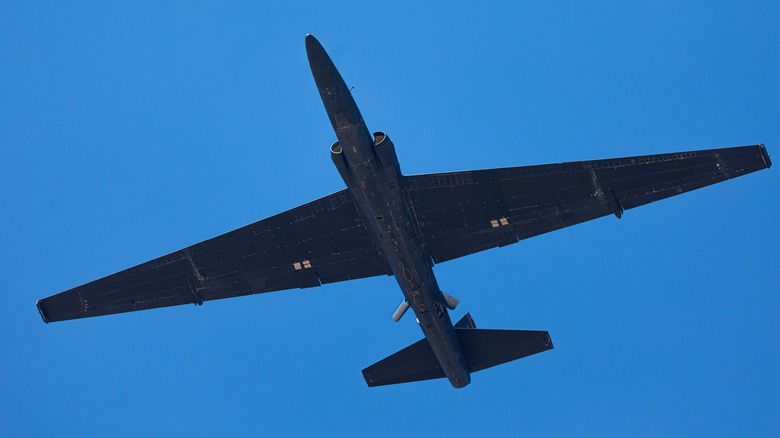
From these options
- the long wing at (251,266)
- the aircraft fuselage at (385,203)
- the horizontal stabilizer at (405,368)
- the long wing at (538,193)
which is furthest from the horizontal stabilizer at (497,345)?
the long wing at (251,266)

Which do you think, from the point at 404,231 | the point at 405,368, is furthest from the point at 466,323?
the point at 404,231

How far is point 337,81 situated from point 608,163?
46.3 ft

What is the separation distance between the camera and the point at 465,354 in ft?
128

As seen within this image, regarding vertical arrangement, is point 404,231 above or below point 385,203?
below

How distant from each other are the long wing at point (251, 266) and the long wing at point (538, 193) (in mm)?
3879

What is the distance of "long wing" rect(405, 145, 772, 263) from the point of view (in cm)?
3244

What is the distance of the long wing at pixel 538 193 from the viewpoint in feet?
106

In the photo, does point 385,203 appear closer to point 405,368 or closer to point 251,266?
point 251,266

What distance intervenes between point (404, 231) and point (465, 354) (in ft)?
32.6

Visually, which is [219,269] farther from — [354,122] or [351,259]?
[354,122]

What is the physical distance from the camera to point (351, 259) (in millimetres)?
36500

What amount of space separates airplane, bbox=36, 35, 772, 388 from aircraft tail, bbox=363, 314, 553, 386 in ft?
0.19

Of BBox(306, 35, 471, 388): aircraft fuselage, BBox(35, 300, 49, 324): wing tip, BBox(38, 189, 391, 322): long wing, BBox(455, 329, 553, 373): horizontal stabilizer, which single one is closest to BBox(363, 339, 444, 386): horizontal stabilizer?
BBox(306, 35, 471, 388): aircraft fuselage

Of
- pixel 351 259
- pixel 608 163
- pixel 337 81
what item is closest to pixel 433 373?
pixel 351 259
